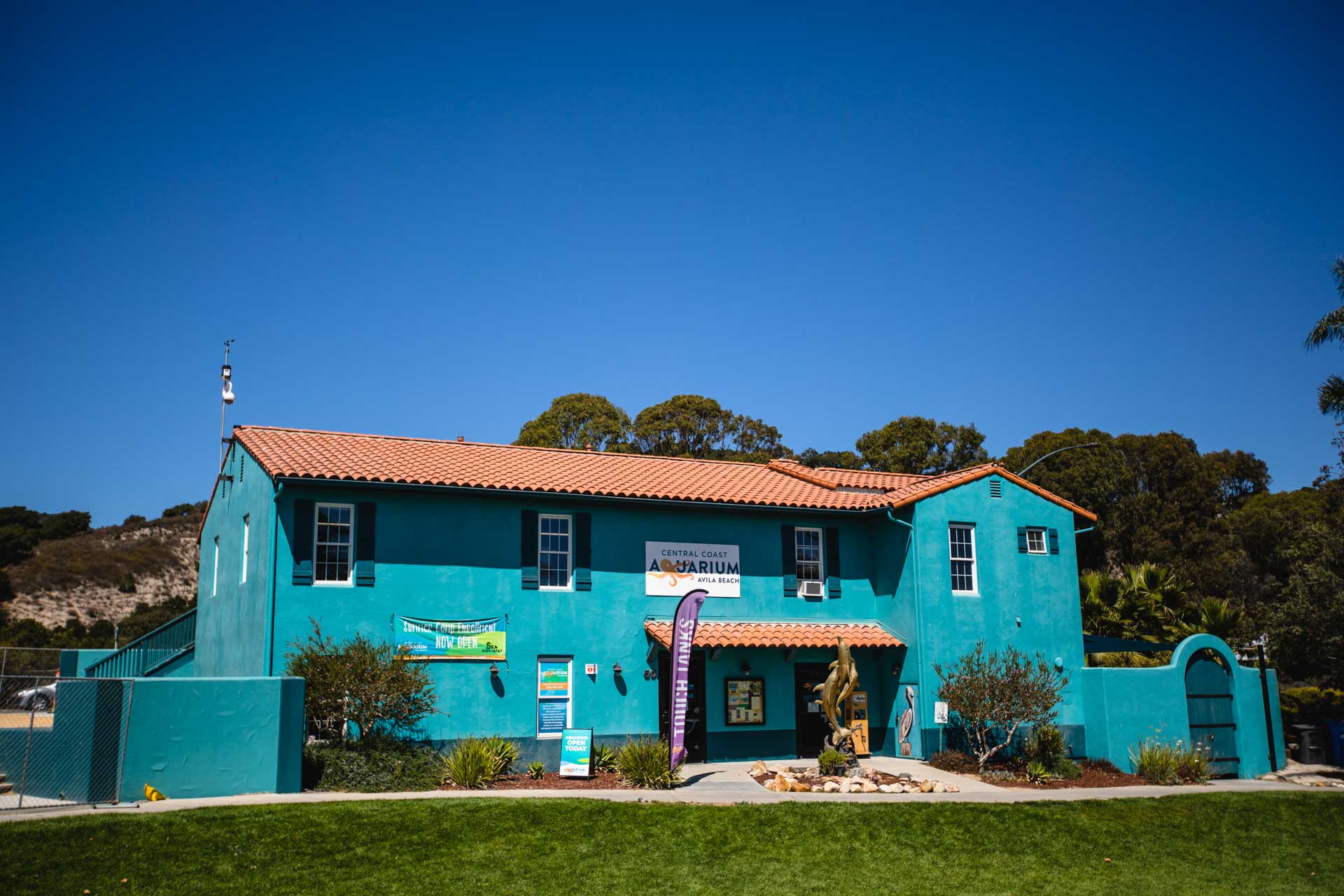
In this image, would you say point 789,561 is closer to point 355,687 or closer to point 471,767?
point 471,767

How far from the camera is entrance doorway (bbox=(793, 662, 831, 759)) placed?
22.5 m

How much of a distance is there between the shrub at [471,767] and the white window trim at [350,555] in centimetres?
380

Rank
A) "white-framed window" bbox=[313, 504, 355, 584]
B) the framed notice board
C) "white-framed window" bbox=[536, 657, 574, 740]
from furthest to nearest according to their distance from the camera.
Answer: the framed notice board → "white-framed window" bbox=[536, 657, 574, 740] → "white-framed window" bbox=[313, 504, 355, 584]

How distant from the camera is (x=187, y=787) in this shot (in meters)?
15.4

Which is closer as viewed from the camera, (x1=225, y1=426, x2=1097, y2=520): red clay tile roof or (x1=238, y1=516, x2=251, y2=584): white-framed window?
(x1=225, y1=426, x2=1097, y2=520): red clay tile roof

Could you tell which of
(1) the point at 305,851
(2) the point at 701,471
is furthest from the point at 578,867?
(2) the point at 701,471

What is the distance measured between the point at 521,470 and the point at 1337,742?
20.7m

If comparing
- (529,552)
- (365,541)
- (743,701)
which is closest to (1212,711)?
(743,701)

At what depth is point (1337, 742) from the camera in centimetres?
2489

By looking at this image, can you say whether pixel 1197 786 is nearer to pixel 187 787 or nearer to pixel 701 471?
pixel 701 471

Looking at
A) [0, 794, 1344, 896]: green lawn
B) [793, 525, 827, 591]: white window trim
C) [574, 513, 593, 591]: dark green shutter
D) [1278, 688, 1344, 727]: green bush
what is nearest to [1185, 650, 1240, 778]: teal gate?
[0, 794, 1344, 896]: green lawn

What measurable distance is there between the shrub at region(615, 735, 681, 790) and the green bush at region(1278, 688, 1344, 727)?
64.9 ft

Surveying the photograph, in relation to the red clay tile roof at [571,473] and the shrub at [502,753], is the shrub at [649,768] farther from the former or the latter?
the red clay tile roof at [571,473]

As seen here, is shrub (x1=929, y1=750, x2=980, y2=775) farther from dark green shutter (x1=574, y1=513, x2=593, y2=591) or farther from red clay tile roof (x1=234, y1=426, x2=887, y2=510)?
dark green shutter (x1=574, y1=513, x2=593, y2=591)
